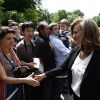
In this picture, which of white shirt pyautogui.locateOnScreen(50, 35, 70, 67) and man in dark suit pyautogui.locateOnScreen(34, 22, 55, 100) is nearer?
man in dark suit pyautogui.locateOnScreen(34, 22, 55, 100)

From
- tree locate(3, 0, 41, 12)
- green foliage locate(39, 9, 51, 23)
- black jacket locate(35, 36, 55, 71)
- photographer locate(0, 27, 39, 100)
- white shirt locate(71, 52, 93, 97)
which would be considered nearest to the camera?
white shirt locate(71, 52, 93, 97)

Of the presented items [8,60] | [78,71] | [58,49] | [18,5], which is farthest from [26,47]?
[18,5]

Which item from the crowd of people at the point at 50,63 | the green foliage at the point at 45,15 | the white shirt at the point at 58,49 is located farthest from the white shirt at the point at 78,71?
the green foliage at the point at 45,15

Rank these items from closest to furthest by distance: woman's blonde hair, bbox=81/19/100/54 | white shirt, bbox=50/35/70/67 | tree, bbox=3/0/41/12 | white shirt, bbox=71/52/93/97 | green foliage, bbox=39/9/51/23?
woman's blonde hair, bbox=81/19/100/54 < white shirt, bbox=71/52/93/97 < white shirt, bbox=50/35/70/67 < tree, bbox=3/0/41/12 < green foliage, bbox=39/9/51/23

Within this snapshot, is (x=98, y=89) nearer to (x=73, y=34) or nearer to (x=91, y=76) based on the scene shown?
(x=91, y=76)

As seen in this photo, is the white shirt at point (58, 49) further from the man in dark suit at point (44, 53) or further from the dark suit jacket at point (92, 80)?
the dark suit jacket at point (92, 80)

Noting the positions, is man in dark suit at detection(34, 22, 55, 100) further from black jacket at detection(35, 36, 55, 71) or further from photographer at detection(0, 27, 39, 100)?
photographer at detection(0, 27, 39, 100)

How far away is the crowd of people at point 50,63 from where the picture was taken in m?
4.71

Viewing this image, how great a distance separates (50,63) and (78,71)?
288 centimetres

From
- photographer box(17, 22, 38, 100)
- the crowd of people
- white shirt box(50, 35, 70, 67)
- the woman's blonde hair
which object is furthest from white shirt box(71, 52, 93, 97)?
white shirt box(50, 35, 70, 67)

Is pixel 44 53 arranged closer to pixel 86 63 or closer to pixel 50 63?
pixel 50 63

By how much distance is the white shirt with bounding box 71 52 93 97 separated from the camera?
15.7 ft

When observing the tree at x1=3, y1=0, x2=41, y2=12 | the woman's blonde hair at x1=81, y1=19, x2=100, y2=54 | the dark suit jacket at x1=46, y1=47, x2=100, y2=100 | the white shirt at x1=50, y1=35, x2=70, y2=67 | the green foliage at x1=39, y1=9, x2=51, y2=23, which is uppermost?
the woman's blonde hair at x1=81, y1=19, x2=100, y2=54

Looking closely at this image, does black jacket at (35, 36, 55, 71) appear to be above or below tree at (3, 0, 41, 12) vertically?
above
